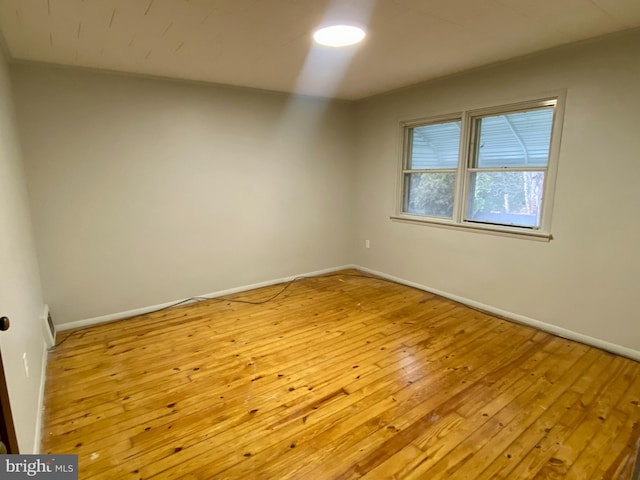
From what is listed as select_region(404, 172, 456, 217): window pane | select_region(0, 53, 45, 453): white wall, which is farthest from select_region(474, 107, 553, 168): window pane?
select_region(0, 53, 45, 453): white wall

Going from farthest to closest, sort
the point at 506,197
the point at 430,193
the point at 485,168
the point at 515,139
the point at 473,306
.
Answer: the point at 430,193 → the point at 473,306 → the point at 485,168 → the point at 506,197 → the point at 515,139

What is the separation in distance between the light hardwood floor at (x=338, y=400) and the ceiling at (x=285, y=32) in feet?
7.71

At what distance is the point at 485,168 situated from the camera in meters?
3.55

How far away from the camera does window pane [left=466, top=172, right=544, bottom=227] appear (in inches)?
126

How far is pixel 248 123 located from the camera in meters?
4.02

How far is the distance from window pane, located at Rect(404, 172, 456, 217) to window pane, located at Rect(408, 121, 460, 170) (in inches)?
4.9

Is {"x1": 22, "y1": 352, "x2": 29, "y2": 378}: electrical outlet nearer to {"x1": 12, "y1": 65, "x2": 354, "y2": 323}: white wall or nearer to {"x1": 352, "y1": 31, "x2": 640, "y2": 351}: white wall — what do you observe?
{"x1": 12, "y1": 65, "x2": 354, "y2": 323}: white wall

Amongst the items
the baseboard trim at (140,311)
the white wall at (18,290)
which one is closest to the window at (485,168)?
the baseboard trim at (140,311)

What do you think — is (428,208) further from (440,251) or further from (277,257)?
(277,257)

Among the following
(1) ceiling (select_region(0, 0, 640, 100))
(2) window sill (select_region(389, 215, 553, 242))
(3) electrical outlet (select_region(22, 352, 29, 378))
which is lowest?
(3) electrical outlet (select_region(22, 352, 29, 378))

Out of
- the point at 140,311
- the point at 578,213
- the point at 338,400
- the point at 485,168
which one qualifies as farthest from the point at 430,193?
the point at 140,311

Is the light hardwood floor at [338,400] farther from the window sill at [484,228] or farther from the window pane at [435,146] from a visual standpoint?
the window pane at [435,146]

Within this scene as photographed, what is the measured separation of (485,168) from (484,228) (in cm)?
61

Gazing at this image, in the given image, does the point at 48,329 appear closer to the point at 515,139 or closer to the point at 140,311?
the point at 140,311
